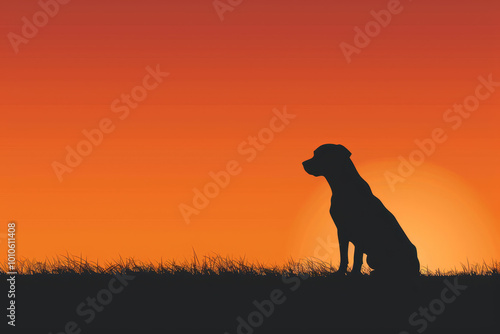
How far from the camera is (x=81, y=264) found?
8.77 metres

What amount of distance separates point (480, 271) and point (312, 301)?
3.32 meters

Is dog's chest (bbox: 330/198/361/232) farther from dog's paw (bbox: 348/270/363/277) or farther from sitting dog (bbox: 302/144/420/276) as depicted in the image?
dog's paw (bbox: 348/270/363/277)

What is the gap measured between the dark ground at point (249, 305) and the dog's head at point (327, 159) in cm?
202

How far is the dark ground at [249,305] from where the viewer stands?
22.1 feet

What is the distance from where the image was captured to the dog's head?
31.3 feet

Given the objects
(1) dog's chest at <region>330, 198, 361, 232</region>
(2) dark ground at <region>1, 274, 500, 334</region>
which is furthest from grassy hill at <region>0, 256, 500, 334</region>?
(1) dog's chest at <region>330, 198, 361, 232</region>

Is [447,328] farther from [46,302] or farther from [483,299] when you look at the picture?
[46,302]

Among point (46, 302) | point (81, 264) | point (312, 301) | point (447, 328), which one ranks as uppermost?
point (81, 264)

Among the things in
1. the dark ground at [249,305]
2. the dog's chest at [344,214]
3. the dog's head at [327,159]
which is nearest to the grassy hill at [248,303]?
the dark ground at [249,305]

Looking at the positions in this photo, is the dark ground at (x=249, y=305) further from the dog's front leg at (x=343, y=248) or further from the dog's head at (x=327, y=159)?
the dog's head at (x=327, y=159)

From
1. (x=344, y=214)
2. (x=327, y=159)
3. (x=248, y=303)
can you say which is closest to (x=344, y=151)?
(x=327, y=159)

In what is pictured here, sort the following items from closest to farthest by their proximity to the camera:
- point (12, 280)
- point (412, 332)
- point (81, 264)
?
point (412, 332) < point (12, 280) < point (81, 264)

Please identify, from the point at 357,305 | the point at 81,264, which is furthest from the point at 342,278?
the point at 81,264

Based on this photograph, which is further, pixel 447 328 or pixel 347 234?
pixel 347 234
